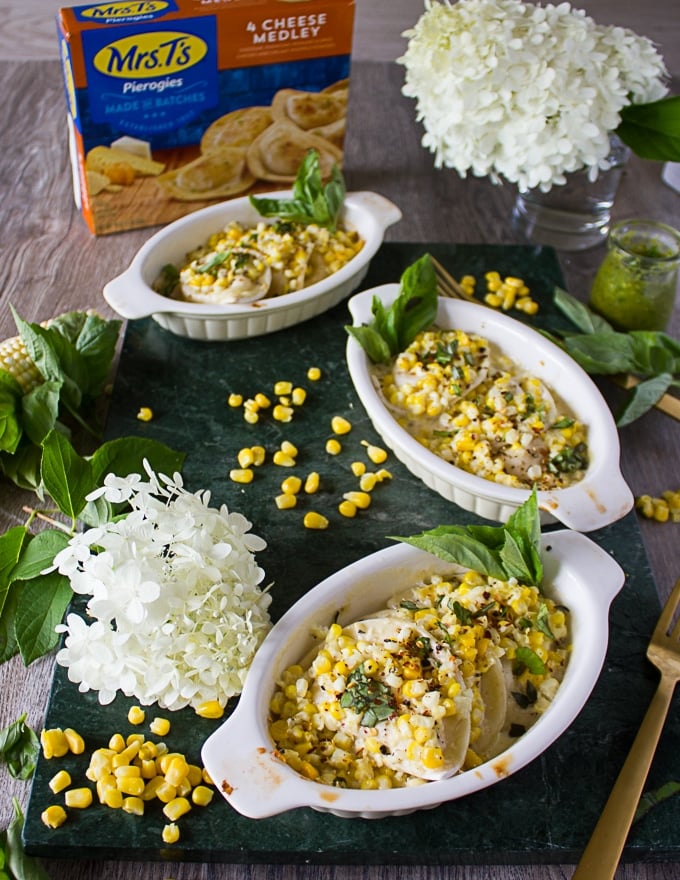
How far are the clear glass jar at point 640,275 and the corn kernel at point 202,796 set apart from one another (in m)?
1.88

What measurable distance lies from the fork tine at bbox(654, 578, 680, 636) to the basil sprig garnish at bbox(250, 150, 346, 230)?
144 cm

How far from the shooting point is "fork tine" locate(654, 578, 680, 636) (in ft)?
7.20

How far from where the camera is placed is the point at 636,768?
6.37 feet

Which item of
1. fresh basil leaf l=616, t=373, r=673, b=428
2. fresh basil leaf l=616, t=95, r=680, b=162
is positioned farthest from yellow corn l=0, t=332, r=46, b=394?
fresh basil leaf l=616, t=95, r=680, b=162

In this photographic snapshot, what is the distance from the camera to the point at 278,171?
327 centimetres

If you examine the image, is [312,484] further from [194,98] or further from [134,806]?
[194,98]

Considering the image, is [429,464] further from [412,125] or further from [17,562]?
[412,125]

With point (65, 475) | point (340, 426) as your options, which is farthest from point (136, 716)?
point (340, 426)

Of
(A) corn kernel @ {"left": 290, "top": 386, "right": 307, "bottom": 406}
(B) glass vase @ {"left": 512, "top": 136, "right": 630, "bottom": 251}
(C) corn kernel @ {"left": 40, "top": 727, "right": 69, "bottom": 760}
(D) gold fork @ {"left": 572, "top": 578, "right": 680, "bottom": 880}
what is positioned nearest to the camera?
(D) gold fork @ {"left": 572, "top": 578, "right": 680, "bottom": 880}

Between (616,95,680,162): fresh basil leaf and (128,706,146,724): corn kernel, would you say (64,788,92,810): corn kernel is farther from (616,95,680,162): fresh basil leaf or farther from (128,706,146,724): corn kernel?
(616,95,680,162): fresh basil leaf

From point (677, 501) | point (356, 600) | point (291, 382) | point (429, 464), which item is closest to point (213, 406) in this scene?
point (291, 382)

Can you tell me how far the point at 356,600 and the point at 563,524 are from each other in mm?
632

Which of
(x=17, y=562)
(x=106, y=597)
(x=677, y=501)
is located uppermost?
(x=106, y=597)

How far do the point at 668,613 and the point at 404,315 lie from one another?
40.2 inches
